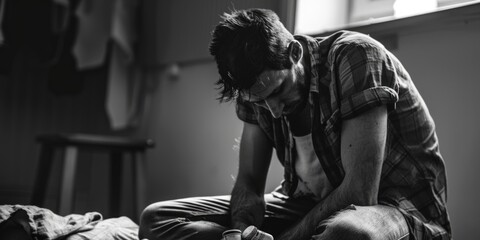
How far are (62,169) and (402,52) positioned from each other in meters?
1.19

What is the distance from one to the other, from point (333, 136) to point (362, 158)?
0.13 metres

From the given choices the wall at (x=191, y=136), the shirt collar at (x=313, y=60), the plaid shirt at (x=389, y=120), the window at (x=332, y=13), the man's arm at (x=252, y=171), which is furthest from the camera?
the wall at (x=191, y=136)

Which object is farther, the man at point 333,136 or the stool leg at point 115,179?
the stool leg at point 115,179

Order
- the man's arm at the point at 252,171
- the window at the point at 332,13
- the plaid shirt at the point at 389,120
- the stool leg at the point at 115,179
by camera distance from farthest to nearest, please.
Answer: the stool leg at the point at 115,179, the window at the point at 332,13, the man's arm at the point at 252,171, the plaid shirt at the point at 389,120

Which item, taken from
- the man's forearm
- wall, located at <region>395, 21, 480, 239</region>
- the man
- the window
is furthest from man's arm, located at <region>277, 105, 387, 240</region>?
the window

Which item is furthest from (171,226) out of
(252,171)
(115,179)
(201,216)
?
(115,179)

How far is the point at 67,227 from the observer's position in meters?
1.33

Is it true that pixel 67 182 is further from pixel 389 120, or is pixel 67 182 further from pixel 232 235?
pixel 389 120

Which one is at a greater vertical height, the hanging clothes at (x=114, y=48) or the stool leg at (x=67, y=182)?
the hanging clothes at (x=114, y=48)

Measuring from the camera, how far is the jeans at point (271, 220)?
0.98 metres

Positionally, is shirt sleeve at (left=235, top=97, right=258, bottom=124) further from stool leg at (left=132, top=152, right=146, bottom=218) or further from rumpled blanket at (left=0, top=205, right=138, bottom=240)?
stool leg at (left=132, top=152, right=146, bottom=218)

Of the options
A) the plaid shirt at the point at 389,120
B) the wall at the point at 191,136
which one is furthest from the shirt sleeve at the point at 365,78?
the wall at the point at 191,136

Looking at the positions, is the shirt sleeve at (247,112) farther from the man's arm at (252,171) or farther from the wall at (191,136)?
the wall at (191,136)

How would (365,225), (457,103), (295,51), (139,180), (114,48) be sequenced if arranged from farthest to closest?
(114,48), (139,180), (457,103), (295,51), (365,225)
